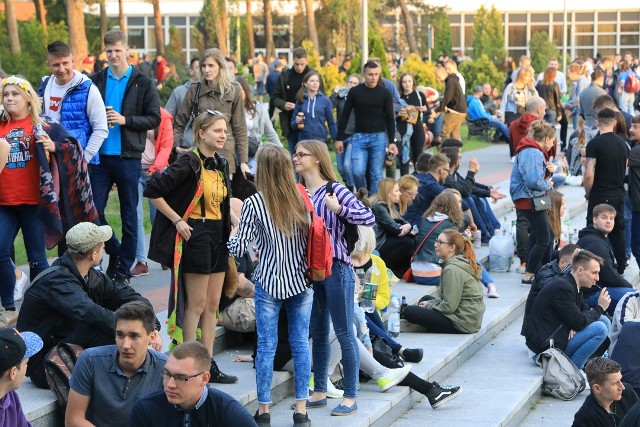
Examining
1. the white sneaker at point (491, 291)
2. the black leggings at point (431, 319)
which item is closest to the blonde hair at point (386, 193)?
the white sneaker at point (491, 291)

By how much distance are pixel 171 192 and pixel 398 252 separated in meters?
4.81

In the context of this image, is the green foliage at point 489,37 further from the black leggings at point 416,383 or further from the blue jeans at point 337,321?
the blue jeans at point 337,321

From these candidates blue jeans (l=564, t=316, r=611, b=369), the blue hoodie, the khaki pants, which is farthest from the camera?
the khaki pants

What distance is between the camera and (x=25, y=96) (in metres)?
8.38

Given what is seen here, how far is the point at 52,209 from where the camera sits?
8.57m

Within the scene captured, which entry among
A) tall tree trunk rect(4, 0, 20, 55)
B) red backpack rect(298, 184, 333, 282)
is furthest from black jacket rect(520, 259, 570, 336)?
tall tree trunk rect(4, 0, 20, 55)

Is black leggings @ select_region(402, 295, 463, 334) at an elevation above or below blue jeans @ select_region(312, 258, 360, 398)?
below

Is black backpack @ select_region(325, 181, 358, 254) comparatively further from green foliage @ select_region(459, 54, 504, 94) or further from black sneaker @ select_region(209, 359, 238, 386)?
green foliage @ select_region(459, 54, 504, 94)

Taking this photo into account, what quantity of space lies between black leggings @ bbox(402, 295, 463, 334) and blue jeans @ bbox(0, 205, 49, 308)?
138 inches

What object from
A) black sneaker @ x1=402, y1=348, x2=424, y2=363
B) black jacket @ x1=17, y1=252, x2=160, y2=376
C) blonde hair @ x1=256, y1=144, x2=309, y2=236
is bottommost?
black sneaker @ x1=402, y1=348, x2=424, y2=363

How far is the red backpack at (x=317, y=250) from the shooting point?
7.46 m

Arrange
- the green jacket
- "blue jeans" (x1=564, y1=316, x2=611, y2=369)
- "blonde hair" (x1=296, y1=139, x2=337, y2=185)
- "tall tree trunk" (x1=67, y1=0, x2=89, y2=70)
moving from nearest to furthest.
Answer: "blonde hair" (x1=296, y1=139, x2=337, y2=185) < "blue jeans" (x1=564, y1=316, x2=611, y2=369) < the green jacket < "tall tree trunk" (x1=67, y1=0, x2=89, y2=70)

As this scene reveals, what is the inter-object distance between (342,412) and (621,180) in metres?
6.26

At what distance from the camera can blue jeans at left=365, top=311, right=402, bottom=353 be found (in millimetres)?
9555
